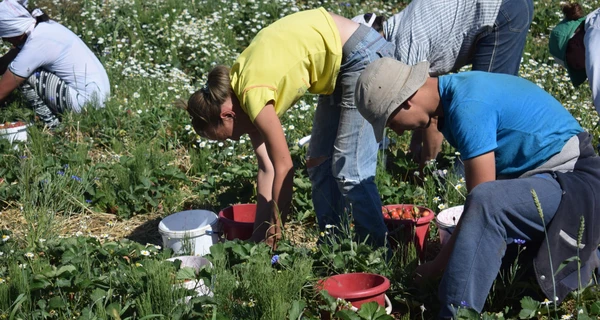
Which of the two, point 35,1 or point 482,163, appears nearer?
point 482,163

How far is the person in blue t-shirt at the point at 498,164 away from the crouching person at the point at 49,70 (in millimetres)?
3538

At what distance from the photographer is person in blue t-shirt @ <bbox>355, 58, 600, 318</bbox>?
2711 millimetres

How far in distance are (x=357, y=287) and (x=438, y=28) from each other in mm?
1618

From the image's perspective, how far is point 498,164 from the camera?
2914mm

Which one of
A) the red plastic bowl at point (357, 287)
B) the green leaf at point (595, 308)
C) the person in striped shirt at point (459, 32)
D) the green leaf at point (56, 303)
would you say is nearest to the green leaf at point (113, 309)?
the green leaf at point (56, 303)

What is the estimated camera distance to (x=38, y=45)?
19.1 ft

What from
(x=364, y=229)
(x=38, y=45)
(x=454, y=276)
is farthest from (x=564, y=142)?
(x=38, y=45)

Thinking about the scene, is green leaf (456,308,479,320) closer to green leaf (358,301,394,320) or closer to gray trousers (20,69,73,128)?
green leaf (358,301,394,320)

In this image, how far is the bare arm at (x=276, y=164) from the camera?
3.18 m

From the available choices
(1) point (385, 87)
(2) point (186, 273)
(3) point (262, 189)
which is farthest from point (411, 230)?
(2) point (186, 273)

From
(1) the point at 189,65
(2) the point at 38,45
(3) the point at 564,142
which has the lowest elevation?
(1) the point at 189,65

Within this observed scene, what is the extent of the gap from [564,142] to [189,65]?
4625 mm

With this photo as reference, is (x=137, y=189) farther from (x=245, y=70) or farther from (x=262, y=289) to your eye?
(x=262, y=289)

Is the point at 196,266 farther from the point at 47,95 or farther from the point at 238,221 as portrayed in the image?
the point at 47,95
